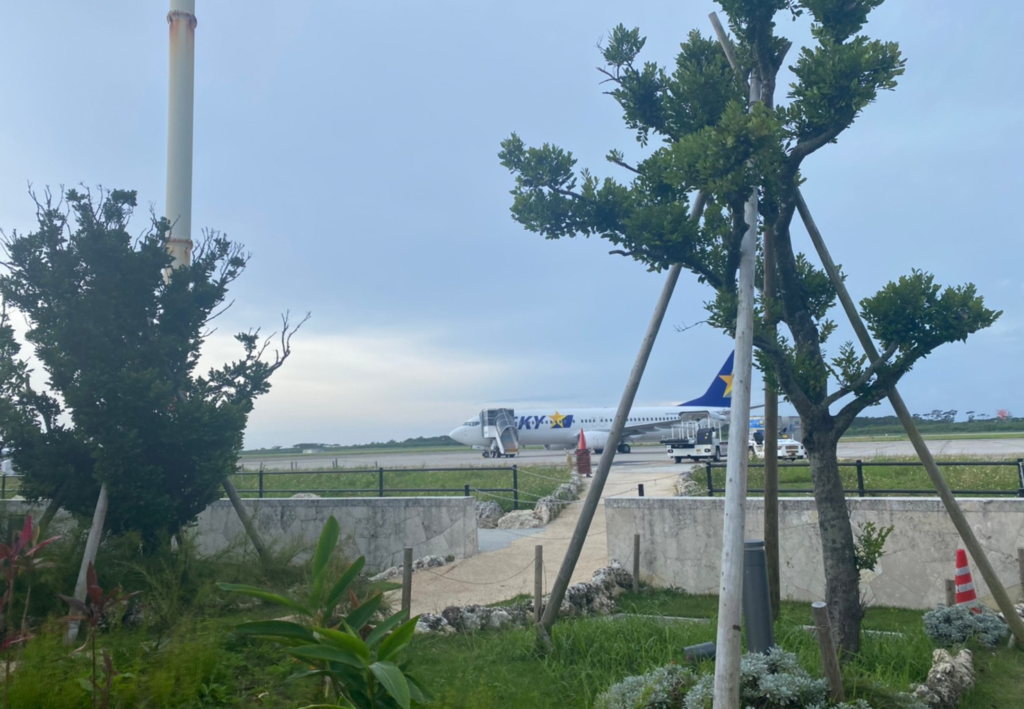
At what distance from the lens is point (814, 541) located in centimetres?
937

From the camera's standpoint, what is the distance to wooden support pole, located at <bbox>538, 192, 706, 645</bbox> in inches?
258

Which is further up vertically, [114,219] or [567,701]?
[114,219]

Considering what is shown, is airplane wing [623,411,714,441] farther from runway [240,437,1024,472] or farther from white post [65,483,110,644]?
white post [65,483,110,644]

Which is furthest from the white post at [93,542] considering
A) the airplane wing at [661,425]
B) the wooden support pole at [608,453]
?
the airplane wing at [661,425]

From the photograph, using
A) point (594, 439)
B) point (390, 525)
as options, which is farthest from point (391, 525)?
point (594, 439)

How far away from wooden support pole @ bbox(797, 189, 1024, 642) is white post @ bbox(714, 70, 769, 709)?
1754mm

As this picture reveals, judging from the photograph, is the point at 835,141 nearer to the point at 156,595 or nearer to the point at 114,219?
the point at 156,595

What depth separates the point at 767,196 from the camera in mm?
5777

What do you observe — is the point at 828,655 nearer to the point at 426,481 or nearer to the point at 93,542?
the point at 93,542

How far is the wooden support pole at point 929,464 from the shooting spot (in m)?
6.16

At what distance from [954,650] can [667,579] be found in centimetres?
426

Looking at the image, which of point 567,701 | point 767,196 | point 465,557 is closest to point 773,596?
point 567,701

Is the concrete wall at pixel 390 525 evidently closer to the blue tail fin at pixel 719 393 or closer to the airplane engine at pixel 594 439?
the airplane engine at pixel 594 439

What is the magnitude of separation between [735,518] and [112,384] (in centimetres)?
716
